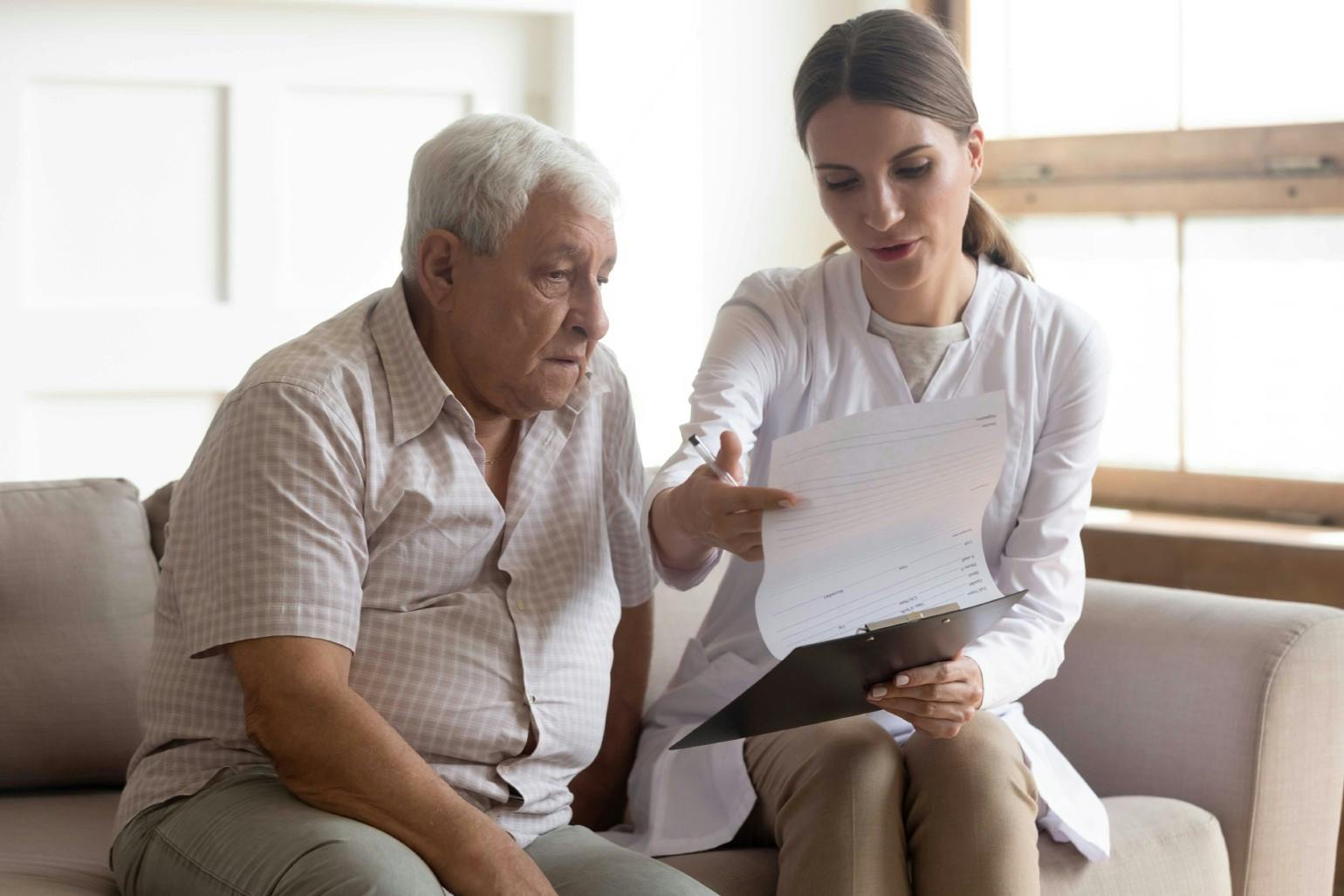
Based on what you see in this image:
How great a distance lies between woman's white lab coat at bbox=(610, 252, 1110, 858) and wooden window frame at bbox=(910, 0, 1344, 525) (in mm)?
1152

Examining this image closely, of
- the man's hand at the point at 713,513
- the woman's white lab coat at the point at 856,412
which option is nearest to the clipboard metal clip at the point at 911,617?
the man's hand at the point at 713,513

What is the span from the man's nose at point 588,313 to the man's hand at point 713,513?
0.56 feet

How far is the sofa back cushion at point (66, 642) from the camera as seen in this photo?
5.75ft

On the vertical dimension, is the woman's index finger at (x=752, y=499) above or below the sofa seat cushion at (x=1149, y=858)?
above

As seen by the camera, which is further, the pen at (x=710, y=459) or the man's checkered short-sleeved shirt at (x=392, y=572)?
the pen at (x=710, y=459)

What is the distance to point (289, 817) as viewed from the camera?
125 cm

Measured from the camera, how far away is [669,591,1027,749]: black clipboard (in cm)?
124

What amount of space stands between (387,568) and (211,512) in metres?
0.18

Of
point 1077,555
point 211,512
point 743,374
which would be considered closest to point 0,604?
point 211,512

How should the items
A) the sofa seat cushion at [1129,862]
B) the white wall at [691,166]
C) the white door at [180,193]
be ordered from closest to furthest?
the sofa seat cushion at [1129,862]
the white door at [180,193]
the white wall at [691,166]

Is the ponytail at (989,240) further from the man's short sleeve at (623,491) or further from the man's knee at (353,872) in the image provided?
the man's knee at (353,872)

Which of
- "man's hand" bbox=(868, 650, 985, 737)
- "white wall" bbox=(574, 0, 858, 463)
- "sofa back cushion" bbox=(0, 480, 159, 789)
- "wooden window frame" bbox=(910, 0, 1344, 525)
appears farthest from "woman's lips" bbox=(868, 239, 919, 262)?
"white wall" bbox=(574, 0, 858, 463)

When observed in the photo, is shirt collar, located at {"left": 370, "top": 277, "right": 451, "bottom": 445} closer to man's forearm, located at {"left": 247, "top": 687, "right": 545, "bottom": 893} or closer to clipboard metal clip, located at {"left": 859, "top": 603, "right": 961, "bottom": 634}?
man's forearm, located at {"left": 247, "top": 687, "right": 545, "bottom": 893}

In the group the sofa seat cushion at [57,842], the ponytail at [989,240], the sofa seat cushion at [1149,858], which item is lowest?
the sofa seat cushion at [1149,858]
